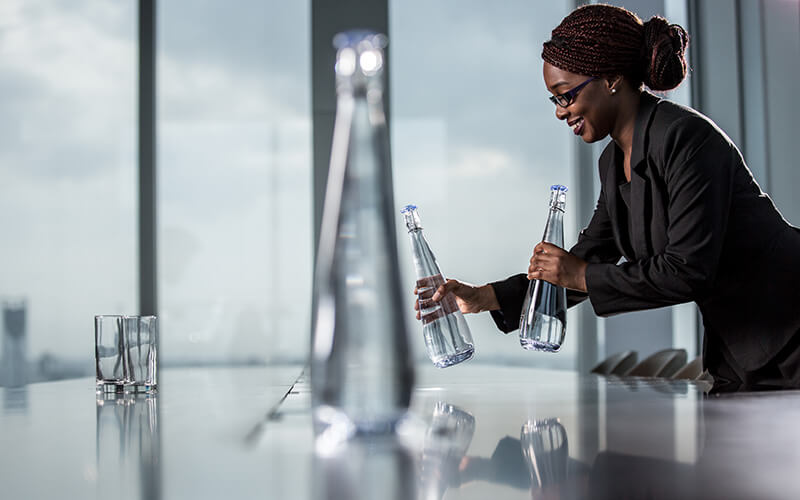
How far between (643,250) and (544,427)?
2.92 ft

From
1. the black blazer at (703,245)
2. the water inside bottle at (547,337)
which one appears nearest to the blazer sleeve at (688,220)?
the black blazer at (703,245)

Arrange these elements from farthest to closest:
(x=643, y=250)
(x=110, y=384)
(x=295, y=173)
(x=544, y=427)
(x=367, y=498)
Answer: (x=295, y=173) → (x=643, y=250) → (x=110, y=384) → (x=544, y=427) → (x=367, y=498)

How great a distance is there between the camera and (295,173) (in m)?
4.41

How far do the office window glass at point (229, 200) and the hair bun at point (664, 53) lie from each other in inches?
125

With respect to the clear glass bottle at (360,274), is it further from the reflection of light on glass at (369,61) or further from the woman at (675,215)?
the woman at (675,215)

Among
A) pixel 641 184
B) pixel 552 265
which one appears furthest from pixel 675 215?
pixel 552 265

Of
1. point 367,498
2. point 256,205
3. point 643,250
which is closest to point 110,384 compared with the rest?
point 367,498

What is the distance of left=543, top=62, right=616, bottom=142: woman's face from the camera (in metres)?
1.38

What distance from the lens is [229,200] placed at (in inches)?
173

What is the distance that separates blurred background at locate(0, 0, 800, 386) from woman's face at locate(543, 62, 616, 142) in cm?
296

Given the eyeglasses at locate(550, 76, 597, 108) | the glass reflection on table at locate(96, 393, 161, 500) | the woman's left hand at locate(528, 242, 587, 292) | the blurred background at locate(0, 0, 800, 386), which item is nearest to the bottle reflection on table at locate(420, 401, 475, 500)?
the glass reflection on table at locate(96, 393, 161, 500)

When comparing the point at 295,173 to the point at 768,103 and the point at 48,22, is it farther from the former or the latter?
the point at 768,103

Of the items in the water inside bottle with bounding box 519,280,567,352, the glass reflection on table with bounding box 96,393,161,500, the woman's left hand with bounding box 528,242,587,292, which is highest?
the woman's left hand with bounding box 528,242,587,292

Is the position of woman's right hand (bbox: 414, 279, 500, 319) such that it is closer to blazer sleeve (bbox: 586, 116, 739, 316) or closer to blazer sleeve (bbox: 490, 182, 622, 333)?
blazer sleeve (bbox: 490, 182, 622, 333)
